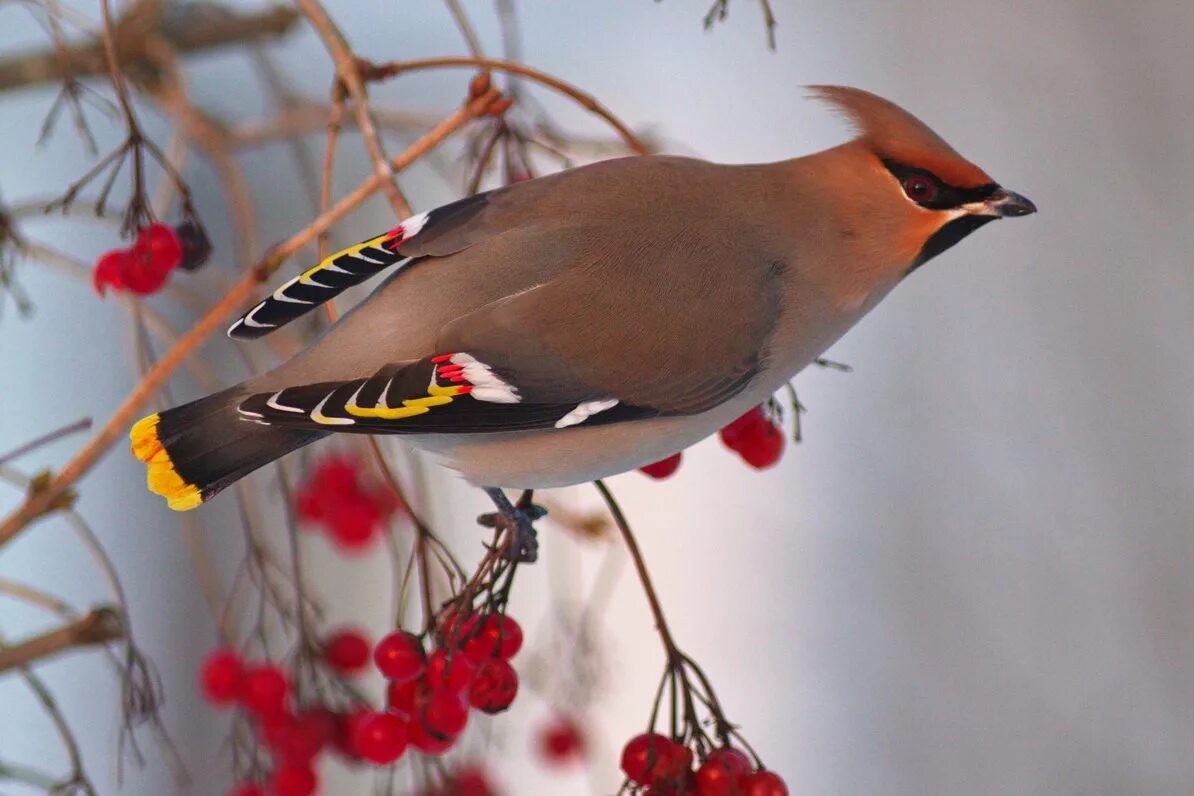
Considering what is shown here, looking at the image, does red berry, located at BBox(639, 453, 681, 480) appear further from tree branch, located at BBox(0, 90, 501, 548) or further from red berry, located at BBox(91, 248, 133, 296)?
red berry, located at BBox(91, 248, 133, 296)

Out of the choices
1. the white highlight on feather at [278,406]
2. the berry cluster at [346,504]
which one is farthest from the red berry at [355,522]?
the white highlight on feather at [278,406]

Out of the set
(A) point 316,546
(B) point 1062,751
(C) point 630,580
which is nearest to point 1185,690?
(B) point 1062,751

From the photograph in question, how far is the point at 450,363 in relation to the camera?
120 cm

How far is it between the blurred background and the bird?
163cm

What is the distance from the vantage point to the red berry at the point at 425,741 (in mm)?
1307

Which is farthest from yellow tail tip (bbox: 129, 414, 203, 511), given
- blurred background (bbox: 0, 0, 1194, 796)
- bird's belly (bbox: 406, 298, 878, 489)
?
blurred background (bbox: 0, 0, 1194, 796)

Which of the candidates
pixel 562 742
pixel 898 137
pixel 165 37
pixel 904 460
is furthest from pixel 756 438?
pixel 904 460

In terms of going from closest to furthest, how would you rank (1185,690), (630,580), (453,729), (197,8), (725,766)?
1. (725,766)
2. (453,729)
3. (197,8)
4. (1185,690)
5. (630,580)

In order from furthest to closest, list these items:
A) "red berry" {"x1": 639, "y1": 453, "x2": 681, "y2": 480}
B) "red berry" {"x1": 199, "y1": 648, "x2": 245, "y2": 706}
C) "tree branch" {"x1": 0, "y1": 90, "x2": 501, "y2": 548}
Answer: "red berry" {"x1": 199, "y1": 648, "x2": 245, "y2": 706} < "red berry" {"x1": 639, "y1": 453, "x2": 681, "y2": 480} < "tree branch" {"x1": 0, "y1": 90, "x2": 501, "y2": 548}

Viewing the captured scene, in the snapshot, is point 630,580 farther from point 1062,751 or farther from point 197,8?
point 197,8

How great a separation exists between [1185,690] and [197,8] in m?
2.63

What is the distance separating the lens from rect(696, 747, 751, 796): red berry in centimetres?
117

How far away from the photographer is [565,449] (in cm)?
126

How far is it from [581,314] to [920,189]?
0.38m
